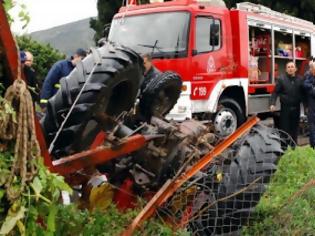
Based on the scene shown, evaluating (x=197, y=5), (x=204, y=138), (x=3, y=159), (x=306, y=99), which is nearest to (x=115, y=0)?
(x=197, y=5)

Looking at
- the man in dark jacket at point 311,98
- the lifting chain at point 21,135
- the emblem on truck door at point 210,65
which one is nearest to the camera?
the lifting chain at point 21,135

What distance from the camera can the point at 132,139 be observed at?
10.5 ft

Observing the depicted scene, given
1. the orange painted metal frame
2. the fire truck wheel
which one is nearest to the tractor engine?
the orange painted metal frame

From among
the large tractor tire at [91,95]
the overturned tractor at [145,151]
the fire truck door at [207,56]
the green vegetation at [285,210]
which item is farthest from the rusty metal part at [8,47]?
the fire truck door at [207,56]

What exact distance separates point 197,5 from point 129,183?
26.3 feet

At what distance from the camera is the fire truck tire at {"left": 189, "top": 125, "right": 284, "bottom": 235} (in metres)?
3.30

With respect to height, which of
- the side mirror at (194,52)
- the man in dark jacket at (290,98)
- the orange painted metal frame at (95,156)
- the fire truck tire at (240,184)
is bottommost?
the man in dark jacket at (290,98)

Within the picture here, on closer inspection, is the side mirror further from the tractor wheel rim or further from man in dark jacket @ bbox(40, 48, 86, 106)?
man in dark jacket @ bbox(40, 48, 86, 106)

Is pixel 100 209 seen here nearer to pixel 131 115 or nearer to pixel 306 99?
pixel 131 115

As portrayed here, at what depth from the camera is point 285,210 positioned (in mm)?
3643

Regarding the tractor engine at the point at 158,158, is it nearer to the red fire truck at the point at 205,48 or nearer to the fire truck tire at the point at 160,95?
the fire truck tire at the point at 160,95

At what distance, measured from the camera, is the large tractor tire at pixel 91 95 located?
305 centimetres

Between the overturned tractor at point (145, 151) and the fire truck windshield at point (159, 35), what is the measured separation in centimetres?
686

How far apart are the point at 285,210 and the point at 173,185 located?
3.02 ft
